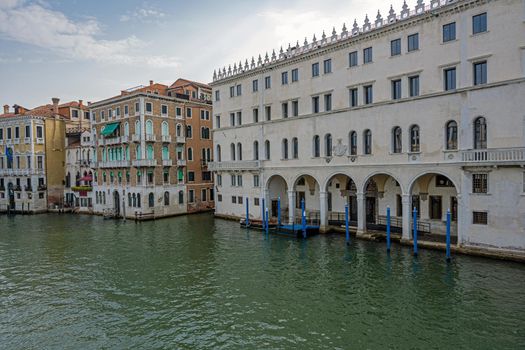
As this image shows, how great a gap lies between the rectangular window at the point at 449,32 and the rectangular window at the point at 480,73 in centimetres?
200

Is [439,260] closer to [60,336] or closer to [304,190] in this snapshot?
Answer: [304,190]

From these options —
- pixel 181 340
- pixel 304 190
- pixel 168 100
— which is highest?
pixel 168 100

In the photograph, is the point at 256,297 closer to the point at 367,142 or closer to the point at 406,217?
A: the point at 406,217

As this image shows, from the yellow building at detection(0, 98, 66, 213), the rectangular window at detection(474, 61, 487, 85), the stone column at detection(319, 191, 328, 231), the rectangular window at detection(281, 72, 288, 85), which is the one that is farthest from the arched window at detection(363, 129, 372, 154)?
the yellow building at detection(0, 98, 66, 213)

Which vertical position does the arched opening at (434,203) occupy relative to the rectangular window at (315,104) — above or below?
below

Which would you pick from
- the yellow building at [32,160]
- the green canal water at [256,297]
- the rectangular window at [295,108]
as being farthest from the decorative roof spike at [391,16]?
the yellow building at [32,160]

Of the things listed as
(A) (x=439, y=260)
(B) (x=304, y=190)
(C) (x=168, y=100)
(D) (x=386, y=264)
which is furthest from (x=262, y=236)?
(C) (x=168, y=100)

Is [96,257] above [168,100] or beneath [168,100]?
beneath

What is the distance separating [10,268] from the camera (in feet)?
66.4

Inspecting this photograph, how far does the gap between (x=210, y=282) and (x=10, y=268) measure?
11258 mm

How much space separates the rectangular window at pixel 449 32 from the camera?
20.3 metres

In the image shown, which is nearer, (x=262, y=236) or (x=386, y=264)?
(x=386, y=264)

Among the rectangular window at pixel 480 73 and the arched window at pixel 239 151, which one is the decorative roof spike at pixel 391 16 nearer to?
the rectangular window at pixel 480 73

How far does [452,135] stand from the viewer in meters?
20.6
